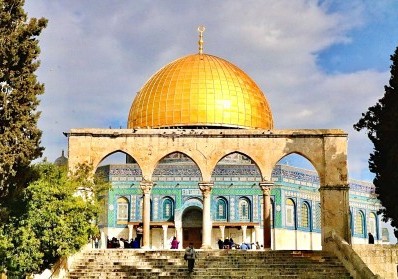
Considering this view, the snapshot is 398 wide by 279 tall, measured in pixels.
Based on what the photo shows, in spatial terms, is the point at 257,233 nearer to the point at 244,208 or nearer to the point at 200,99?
the point at 244,208

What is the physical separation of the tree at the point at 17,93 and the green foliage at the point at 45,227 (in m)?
1.93

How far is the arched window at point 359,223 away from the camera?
133ft

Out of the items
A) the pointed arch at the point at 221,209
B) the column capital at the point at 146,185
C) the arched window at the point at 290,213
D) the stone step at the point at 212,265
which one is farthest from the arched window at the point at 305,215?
the stone step at the point at 212,265

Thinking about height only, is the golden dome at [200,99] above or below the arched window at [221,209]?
above

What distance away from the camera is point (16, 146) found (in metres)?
16.7

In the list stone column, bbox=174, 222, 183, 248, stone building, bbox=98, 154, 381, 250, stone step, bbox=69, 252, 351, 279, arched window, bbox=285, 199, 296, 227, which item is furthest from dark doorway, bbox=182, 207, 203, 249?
stone step, bbox=69, 252, 351, 279

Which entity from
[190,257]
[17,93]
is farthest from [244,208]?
[17,93]

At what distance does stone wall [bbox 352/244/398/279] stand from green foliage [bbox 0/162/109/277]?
8.57m

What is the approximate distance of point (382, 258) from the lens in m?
22.2

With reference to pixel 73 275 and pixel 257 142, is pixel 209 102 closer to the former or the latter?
pixel 257 142

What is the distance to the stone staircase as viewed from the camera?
778 inches

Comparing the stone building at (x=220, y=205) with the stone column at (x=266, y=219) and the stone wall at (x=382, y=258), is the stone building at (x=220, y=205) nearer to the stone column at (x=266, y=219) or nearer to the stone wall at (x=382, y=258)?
the stone column at (x=266, y=219)

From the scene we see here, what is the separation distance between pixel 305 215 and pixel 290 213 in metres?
1.27

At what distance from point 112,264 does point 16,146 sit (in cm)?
567
